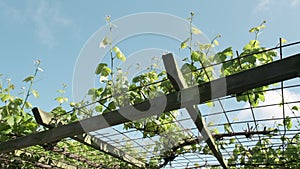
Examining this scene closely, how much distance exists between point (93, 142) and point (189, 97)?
1137mm

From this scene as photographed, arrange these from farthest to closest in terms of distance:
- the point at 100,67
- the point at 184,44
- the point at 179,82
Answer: the point at 100,67, the point at 184,44, the point at 179,82

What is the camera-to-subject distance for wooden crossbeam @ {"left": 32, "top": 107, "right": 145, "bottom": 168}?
1855mm

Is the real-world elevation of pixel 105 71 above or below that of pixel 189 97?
above

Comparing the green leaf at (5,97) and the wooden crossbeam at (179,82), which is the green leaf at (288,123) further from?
the green leaf at (5,97)

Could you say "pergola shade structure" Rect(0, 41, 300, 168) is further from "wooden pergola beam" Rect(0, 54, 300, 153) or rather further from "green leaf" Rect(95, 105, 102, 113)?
"green leaf" Rect(95, 105, 102, 113)

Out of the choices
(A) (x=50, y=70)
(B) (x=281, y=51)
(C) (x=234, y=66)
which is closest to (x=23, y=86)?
(A) (x=50, y=70)

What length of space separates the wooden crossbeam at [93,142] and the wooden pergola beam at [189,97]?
0.12 m

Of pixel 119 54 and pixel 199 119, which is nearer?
pixel 199 119

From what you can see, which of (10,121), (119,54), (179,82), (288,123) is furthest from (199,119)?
(10,121)

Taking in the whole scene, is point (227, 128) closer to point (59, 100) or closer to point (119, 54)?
point (119, 54)

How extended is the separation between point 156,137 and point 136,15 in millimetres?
1162

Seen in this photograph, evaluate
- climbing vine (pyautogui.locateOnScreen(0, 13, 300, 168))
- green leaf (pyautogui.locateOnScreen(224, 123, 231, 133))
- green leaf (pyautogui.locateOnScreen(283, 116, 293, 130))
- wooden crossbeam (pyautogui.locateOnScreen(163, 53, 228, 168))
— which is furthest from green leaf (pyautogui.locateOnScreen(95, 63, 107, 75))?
green leaf (pyautogui.locateOnScreen(283, 116, 293, 130))

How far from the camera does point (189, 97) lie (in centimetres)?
150

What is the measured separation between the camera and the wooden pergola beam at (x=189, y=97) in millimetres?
1271
